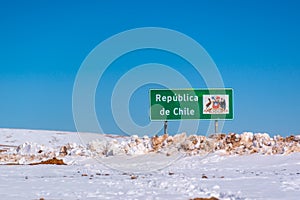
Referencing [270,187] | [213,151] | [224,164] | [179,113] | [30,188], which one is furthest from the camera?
[179,113]

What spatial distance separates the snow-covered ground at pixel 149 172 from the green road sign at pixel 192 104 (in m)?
1.99

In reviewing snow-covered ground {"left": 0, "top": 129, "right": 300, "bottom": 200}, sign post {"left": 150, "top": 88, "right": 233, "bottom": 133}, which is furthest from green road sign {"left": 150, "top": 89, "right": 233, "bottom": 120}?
snow-covered ground {"left": 0, "top": 129, "right": 300, "bottom": 200}

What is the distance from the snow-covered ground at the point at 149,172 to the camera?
10.5 metres

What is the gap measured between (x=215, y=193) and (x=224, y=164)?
9.13 meters

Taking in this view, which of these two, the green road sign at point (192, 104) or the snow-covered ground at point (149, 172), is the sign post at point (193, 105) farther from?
the snow-covered ground at point (149, 172)

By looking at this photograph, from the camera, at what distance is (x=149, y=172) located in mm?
16891

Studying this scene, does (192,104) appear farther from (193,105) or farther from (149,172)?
(149,172)

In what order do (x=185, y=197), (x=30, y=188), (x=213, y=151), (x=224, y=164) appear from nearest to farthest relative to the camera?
(x=185, y=197) < (x=30, y=188) < (x=224, y=164) < (x=213, y=151)

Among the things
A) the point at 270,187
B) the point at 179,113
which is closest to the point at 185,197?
the point at 270,187

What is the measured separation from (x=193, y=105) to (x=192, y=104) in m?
0.08

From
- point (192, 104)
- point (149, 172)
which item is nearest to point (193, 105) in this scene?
point (192, 104)

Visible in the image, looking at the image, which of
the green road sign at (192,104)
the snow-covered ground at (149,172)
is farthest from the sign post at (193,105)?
the snow-covered ground at (149,172)

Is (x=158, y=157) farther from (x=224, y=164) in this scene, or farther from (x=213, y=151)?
(x=224, y=164)

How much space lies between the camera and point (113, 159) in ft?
76.6
